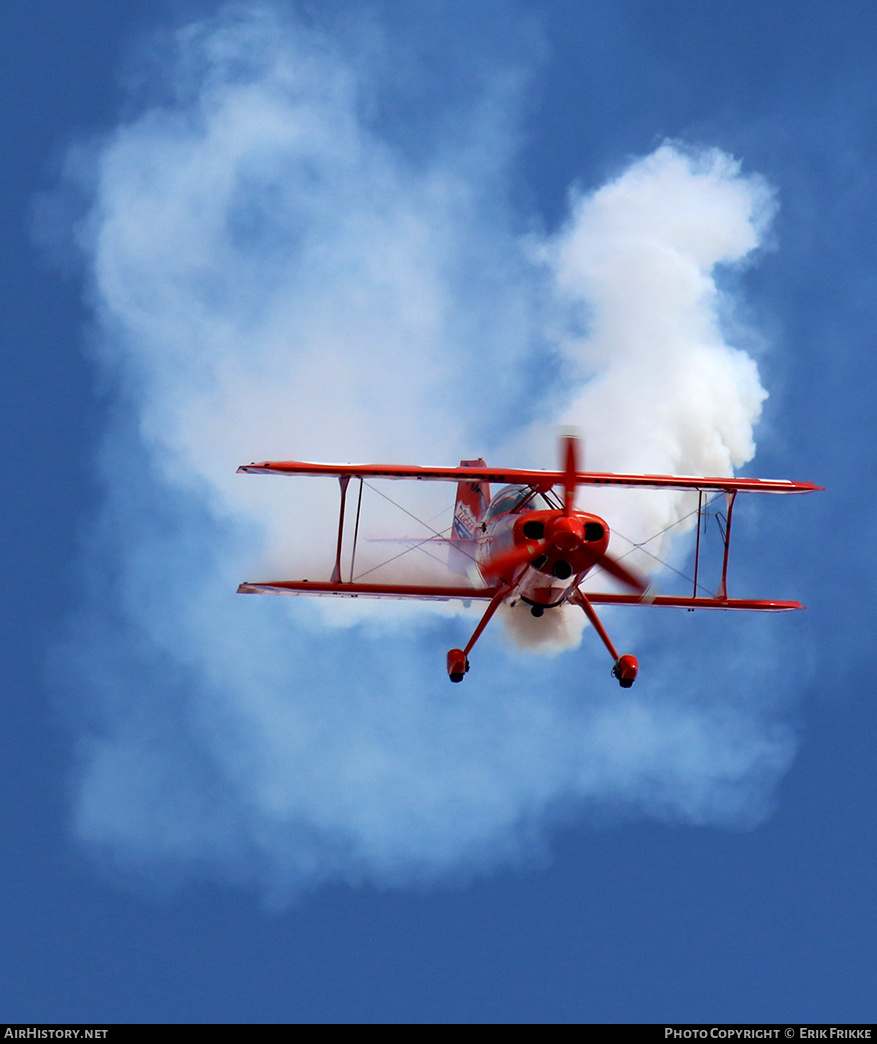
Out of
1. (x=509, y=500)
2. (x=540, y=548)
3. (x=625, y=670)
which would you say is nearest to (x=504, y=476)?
(x=509, y=500)

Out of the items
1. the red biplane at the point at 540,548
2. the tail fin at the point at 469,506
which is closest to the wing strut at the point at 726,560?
the red biplane at the point at 540,548

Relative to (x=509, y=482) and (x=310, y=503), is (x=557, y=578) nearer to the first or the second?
(x=509, y=482)

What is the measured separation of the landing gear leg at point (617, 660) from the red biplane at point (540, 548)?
0.07 ft

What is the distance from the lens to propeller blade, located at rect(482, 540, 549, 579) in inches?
1009

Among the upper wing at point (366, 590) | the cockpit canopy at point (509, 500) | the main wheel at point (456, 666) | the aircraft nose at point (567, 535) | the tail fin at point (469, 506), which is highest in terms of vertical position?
the tail fin at point (469, 506)

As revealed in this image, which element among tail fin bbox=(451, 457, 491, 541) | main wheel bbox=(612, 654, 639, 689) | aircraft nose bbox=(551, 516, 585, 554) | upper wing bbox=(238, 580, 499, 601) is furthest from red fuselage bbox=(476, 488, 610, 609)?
tail fin bbox=(451, 457, 491, 541)

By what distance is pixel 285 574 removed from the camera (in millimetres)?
30047

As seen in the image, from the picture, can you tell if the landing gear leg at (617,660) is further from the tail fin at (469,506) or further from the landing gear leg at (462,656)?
the tail fin at (469,506)

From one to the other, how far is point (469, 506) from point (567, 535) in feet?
40.1

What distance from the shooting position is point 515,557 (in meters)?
26.3

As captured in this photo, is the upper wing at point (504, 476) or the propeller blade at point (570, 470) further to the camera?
the upper wing at point (504, 476)

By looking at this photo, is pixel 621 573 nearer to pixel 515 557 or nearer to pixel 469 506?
pixel 515 557

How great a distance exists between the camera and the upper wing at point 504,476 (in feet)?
89.5
